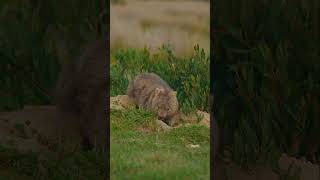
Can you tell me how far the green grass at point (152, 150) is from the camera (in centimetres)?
607

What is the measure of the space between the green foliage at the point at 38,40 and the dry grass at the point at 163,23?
41 cm

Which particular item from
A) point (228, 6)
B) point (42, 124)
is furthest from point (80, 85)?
point (228, 6)

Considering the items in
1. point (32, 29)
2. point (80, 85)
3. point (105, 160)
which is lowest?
point (105, 160)

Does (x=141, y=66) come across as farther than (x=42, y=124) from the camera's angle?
Yes

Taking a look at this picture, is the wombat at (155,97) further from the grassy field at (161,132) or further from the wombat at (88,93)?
the wombat at (88,93)

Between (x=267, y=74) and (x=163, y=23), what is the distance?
1348 mm

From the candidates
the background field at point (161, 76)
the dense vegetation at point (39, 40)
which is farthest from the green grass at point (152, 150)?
the dense vegetation at point (39, 40)

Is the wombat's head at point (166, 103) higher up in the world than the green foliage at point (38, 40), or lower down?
lower down

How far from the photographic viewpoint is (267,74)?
6.09 meters

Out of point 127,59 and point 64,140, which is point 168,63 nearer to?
point 127,59

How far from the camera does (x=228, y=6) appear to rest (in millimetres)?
6285

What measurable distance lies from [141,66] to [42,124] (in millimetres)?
1352

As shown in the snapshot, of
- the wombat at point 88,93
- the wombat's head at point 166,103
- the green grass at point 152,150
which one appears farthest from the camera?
the wombat's head at point 166,103

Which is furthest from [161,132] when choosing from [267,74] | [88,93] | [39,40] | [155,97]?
[39,40]
